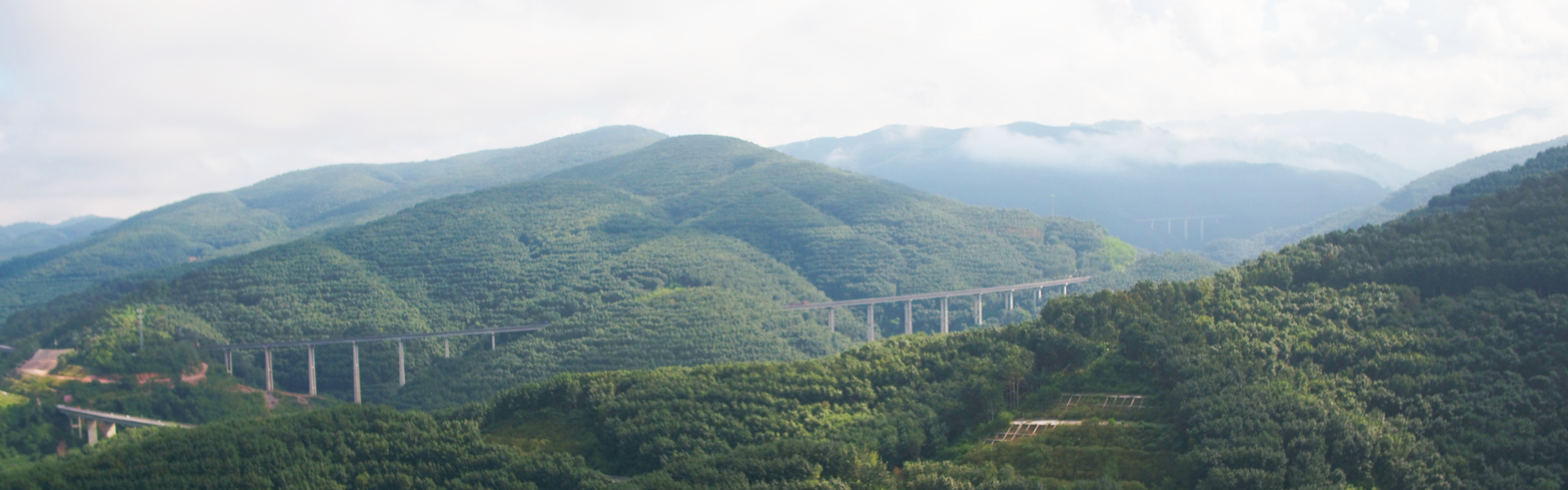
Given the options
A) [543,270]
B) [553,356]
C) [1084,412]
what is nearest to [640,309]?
[553,356]

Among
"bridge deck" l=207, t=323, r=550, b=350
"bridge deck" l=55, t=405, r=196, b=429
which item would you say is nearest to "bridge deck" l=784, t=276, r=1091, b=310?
"bridge deck" l=207, t=323, r=550, b=350

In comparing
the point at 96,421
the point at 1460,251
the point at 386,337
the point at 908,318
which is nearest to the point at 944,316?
the point at 908,318

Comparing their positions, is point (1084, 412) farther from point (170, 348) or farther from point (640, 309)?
point (170, 348)

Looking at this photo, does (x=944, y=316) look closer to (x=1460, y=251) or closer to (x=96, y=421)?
(x=1460, y=251)

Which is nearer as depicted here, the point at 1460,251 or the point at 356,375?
the point at 1460,251

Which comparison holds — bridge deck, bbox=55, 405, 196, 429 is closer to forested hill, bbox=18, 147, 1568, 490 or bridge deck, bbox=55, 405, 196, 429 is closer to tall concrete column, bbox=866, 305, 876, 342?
forested hill, bbox=18, 147, 1568, 490

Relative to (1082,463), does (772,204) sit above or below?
above

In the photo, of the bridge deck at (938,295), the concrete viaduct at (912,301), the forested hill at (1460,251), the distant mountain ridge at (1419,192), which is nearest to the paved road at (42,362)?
the bridge deck at (938,295)
